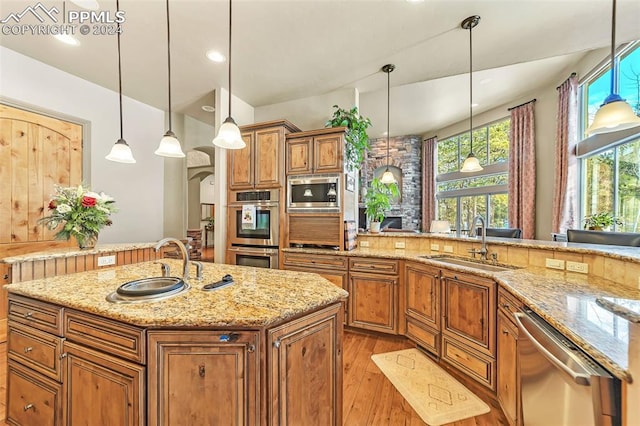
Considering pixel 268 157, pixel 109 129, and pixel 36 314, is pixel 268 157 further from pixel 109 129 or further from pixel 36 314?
Answer: pixel 36 314

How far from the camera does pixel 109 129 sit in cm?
364

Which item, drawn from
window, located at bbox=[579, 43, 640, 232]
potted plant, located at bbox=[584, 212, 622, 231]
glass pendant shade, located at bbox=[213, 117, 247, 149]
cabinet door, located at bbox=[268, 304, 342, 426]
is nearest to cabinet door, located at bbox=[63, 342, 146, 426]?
cabinet door, located at bbox=[268, 304, 342, 426]

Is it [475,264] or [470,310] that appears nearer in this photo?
[470,310]

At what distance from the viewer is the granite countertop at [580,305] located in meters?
0.90

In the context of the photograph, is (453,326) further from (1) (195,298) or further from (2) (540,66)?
(2) (540,66)

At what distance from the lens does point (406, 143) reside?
7867 mm

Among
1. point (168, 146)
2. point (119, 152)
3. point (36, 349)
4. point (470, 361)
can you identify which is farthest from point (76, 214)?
point (470, 361)

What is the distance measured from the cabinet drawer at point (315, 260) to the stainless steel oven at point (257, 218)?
0.27m

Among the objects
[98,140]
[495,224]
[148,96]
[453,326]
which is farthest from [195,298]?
[495,224]

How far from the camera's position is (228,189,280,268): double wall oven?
3.34 meters

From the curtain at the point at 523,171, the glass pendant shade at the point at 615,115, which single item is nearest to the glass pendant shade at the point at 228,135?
the glass pendant shade at the point at 615,115

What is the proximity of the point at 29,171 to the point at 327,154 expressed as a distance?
339 centimetres

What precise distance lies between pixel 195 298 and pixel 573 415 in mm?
1648

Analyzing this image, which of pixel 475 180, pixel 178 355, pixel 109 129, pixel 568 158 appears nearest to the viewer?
pixel 178 355
